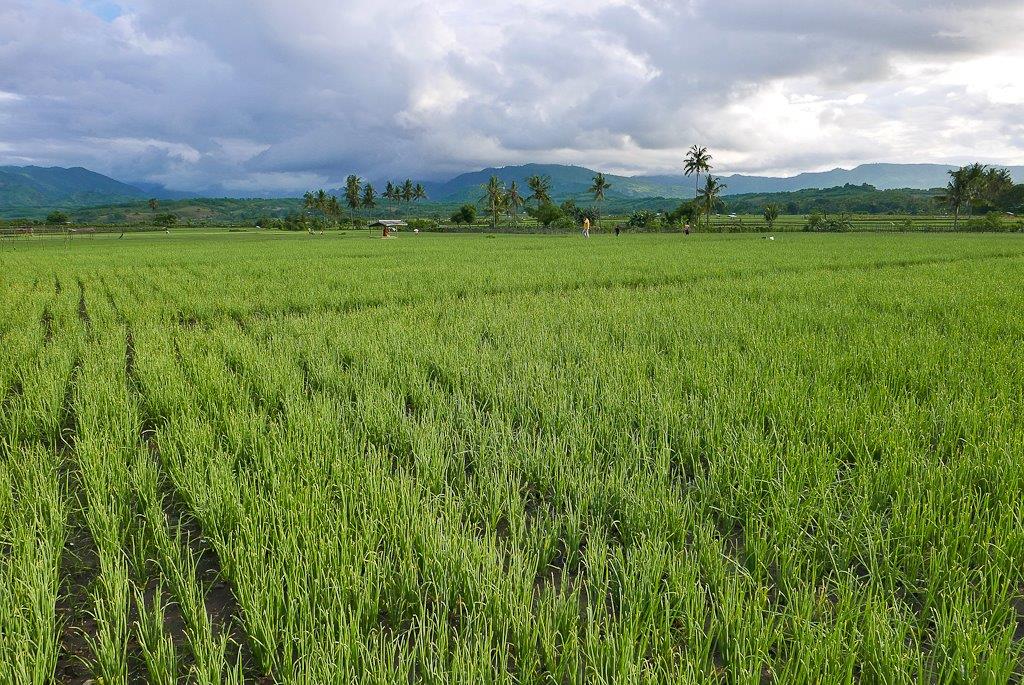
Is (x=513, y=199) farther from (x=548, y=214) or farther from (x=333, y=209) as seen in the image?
(x=333, y=209)

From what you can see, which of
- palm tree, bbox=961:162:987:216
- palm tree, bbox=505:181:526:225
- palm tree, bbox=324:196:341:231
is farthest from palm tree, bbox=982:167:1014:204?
palm tree, bbox=324:196:341:231

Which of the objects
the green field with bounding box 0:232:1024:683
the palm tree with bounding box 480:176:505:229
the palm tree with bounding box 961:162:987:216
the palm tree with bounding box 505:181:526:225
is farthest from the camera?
the palm tree with bounding box 505:181:526:225

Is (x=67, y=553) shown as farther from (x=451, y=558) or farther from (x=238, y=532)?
(x=451, y=558)

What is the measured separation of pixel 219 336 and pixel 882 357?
7307 mm

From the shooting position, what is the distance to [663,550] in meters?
2.38

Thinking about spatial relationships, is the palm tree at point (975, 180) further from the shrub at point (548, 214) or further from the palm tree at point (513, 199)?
the palm tree at point (513, 199)

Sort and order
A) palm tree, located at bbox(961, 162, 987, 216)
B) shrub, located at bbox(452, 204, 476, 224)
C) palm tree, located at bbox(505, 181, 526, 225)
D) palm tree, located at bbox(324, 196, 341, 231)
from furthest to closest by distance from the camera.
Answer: palm tree, located at bbox(324, 196, 341, 231) < shrub, located at bbox(452, 204, 476, 224) < palm tree, located at bbox(505, 181, 526, 225) < palm tree, located at bbox(961, 162, 987, 216)

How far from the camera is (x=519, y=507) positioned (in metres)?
2.66

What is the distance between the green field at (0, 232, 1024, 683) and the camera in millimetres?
1779

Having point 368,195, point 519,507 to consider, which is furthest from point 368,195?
point 519,507

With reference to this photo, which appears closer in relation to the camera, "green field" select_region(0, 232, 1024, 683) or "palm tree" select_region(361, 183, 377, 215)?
"green field" select_region(0, 232, 1024, 683)

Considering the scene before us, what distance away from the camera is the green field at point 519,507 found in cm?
178

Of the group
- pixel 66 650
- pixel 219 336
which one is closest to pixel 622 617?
pixel 66 650

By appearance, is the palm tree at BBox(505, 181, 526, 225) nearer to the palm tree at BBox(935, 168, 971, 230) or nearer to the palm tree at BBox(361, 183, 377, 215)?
the palm tree at BBox(361, 183, 377, 215)
